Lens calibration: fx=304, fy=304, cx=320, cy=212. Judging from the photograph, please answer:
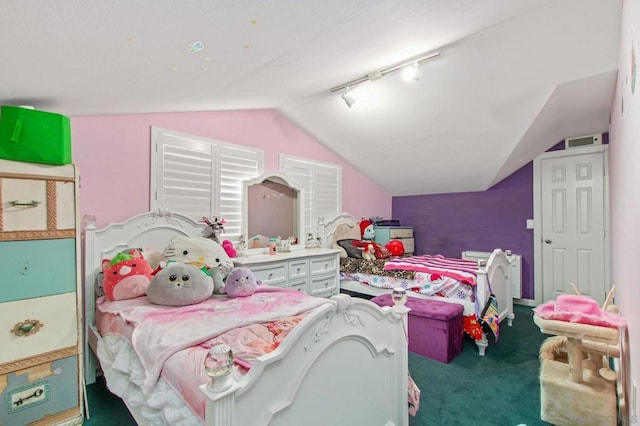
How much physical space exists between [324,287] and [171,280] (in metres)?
1.95

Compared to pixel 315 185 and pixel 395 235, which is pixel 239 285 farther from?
pixel 395 235

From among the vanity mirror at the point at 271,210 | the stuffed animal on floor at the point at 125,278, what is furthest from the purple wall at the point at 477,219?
the stuffed animal on floor at the point at 125,278

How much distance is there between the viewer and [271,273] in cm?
295

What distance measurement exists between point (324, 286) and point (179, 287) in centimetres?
192

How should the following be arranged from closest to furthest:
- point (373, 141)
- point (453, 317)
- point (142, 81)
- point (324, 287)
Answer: point (142, 81), point (453, 317), point (324, 287), point (373, 141)

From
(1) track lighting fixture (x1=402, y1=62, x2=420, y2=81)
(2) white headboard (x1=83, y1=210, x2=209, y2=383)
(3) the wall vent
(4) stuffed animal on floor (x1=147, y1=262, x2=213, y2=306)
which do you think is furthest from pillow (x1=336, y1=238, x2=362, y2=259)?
(3) the wall vent

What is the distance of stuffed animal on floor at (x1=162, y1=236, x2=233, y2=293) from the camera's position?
229 cm

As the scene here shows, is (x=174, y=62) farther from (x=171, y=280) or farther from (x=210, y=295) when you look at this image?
(x=210, y=295)

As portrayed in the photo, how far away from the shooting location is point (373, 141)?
379cm

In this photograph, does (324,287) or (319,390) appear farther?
(324,287)

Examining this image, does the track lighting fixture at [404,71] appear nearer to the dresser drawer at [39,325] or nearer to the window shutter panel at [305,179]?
the window shutter panel at [305,179]

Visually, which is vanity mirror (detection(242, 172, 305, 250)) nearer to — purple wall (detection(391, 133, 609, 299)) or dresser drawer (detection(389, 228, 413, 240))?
dresser drawer (detection(389, 228, 413, 240))

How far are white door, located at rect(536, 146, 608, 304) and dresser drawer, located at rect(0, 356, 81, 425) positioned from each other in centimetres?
486

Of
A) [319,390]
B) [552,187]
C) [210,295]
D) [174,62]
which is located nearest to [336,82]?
[174,62]
